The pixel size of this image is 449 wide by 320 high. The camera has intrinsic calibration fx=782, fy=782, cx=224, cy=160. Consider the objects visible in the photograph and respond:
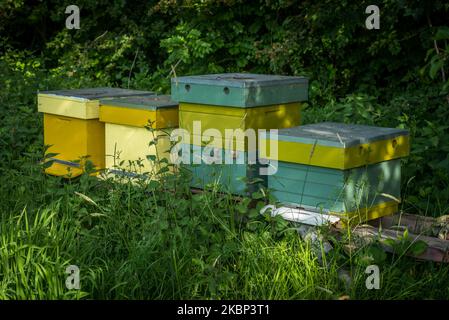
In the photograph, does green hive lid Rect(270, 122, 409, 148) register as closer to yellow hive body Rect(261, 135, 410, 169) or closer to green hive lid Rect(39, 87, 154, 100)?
yellow hive body Rect(261, 135, 410, 169)

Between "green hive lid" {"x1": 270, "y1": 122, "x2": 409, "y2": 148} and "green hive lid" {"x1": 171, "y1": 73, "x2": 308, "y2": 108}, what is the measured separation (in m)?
0.27

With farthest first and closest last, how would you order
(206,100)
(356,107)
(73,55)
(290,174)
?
(73,55)
(356,107)
(206,100)
(290,174)

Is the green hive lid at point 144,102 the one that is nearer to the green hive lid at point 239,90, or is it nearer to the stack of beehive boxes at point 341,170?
the green hive lid at point 239,90

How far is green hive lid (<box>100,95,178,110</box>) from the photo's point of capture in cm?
441

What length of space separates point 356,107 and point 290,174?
6.78ft

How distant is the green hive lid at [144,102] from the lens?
4.41 meters

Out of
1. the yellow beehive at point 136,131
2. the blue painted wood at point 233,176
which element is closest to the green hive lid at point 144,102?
the yellow beehive at point 136,131

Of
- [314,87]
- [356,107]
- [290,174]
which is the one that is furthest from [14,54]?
[290,174]

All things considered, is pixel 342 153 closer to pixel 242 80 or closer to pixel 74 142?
pixel 242 80

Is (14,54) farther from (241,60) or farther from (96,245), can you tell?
(96,245)

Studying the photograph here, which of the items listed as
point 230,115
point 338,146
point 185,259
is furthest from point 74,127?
point 338,146

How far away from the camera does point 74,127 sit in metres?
4.82

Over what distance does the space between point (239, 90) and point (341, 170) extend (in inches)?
28.8

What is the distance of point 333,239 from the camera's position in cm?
338
